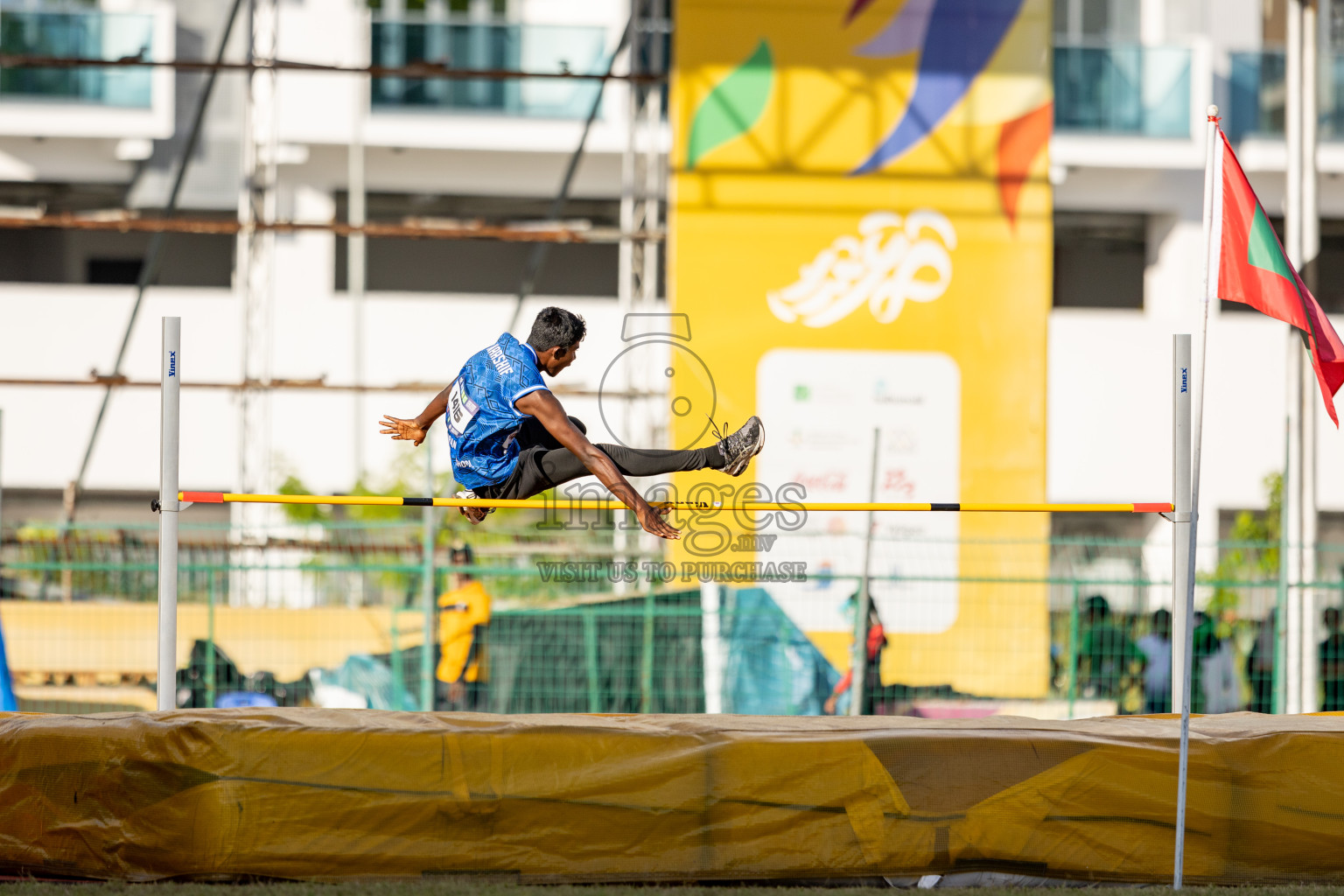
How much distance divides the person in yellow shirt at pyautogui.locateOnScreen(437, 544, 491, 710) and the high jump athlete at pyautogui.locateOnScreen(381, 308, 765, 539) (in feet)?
10.3

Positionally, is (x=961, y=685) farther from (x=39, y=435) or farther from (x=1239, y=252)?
(x=39, y=435)

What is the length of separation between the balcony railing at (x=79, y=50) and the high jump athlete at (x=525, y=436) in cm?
1410

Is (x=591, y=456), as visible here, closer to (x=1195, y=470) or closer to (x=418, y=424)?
(x=418, y=424)

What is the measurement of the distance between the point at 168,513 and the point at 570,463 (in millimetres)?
1573

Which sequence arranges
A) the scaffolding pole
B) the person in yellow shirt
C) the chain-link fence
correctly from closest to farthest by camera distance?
the person in yellow shirt < the chain-link fence < the scaffolding pole

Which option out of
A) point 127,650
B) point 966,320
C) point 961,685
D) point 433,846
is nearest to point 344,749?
point 433,846

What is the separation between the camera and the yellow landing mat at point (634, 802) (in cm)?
465

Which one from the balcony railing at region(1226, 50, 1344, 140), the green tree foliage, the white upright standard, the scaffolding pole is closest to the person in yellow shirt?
the scaffolding pole

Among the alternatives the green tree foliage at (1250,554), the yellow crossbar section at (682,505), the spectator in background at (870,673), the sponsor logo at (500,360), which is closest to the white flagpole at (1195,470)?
the yellow crossbar section at (682,505)

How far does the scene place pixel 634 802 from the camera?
185 inches

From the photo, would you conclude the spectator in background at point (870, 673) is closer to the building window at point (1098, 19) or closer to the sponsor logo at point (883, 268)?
the sponsor logo at point (883, 268)

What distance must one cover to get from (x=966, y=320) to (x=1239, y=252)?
6515mm

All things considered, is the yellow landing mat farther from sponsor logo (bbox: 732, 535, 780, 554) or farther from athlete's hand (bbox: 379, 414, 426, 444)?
sponsor logo (bbox: 732, 535, 780, 554)

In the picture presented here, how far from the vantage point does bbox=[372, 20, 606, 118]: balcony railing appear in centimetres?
1836
